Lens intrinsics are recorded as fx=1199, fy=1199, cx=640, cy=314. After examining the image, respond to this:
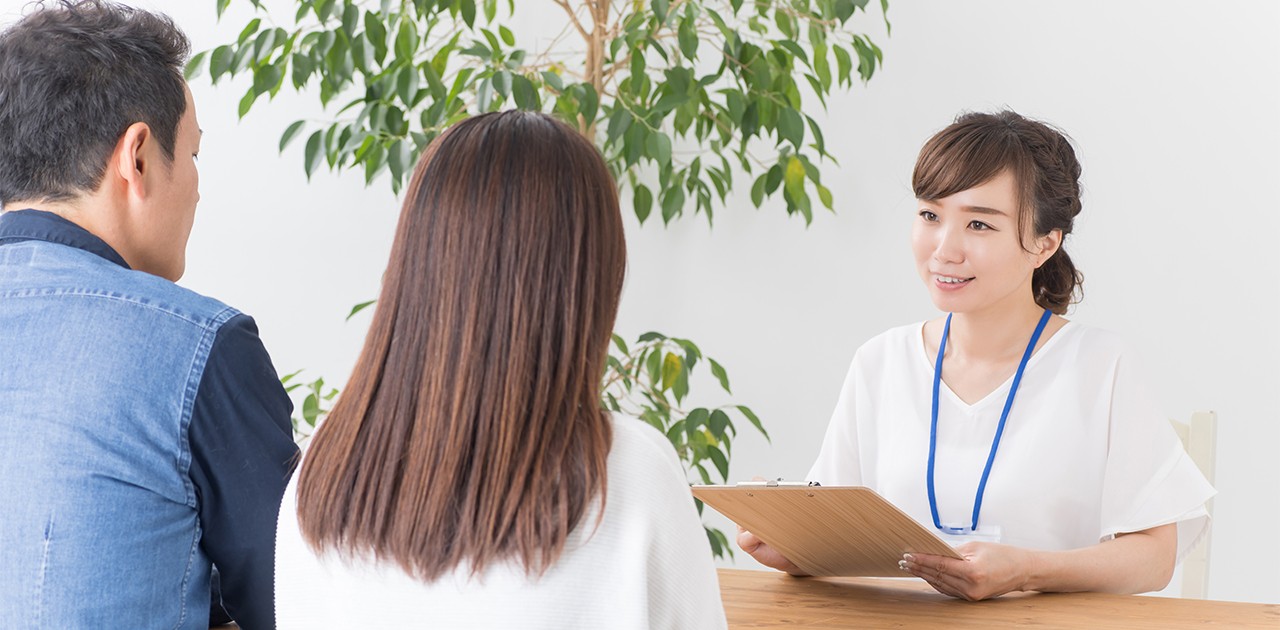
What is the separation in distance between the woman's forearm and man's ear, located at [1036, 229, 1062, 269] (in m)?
0.43

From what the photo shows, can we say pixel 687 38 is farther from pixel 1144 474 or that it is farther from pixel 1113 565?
pixel 1113 565

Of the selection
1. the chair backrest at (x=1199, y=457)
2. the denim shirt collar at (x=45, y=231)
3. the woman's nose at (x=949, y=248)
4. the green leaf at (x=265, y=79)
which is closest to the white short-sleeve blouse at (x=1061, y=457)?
the woman's nose at (x=949, y=248)

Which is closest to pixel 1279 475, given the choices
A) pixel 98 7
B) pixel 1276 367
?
pixel 1276 367

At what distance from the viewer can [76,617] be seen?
1.19m

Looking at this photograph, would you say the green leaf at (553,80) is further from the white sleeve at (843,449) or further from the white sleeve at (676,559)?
the white sleeve at (676,559)

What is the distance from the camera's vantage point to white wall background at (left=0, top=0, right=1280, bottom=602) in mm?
2893

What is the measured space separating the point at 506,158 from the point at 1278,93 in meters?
2.52

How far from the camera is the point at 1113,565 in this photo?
1.63 meters

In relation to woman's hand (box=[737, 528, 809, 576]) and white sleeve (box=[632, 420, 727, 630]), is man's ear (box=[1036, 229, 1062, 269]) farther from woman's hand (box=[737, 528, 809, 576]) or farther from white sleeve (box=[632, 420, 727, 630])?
white sleeve (box=[632, 420, 727, 630])

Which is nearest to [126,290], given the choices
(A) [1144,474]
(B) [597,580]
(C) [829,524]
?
(B) [597,580]

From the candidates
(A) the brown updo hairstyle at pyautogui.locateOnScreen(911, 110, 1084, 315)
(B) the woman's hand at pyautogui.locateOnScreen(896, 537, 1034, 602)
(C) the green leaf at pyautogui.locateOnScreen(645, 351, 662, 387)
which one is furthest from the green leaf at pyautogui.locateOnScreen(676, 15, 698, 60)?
(B) the woman's hand at pyautogui.locateOnScreen(896, 537, 1034, 602)

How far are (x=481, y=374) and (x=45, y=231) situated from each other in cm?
62

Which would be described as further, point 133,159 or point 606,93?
point 606,93

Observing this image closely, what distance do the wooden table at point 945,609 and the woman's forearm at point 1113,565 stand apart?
0.03 meters
